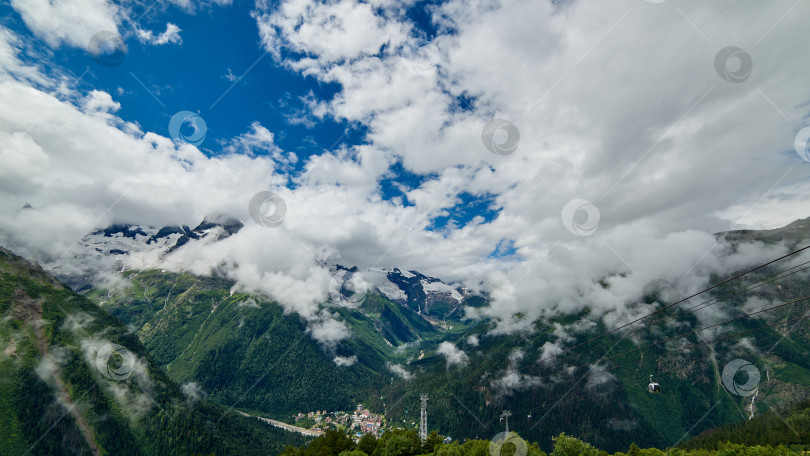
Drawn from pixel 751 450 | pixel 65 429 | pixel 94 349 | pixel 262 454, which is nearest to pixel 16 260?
pixel 94 349

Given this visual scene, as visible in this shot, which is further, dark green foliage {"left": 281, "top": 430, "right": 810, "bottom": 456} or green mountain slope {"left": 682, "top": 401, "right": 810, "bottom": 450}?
green mountain slope {"left": 682, "top": 401, "right": 810, "bottom": 450}

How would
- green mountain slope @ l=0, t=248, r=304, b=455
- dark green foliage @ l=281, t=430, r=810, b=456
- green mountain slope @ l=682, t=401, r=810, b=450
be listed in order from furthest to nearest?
1. green mountain slope @ l=682, t=401, r=810, b=450
2. green mountain slope @ l=0, t=248, r=304, b=455
3. dark green foliage @ l=281, t=430, r=810, b=456

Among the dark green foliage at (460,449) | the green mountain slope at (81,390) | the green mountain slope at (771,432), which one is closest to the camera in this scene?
the dark green foliage at (460,449)

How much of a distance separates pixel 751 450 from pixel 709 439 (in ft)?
328

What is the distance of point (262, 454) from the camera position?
18150 cm

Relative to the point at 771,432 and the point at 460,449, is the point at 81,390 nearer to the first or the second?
the point at 460,449

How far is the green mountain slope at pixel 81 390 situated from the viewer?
123 meters

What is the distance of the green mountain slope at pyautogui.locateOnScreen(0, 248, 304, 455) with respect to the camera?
123m

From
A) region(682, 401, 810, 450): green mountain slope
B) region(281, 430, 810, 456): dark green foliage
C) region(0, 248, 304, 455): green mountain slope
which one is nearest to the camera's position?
region(281, 430, 810, 456): dark green foliage

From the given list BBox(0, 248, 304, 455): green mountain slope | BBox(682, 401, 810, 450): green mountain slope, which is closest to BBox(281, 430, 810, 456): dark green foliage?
BBox(682, 401, 810, 450): green mountain slope

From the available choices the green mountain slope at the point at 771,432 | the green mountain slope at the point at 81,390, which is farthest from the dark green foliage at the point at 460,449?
the green mountain slope at the point at 81,390

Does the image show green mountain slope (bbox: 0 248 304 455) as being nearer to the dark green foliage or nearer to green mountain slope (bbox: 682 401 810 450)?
the dark green foliage

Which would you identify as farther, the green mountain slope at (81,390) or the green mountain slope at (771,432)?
the green mountain slope at (771,432)

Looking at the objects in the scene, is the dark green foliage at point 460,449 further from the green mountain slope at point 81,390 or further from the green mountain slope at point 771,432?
the green mountain slope at point 81,390
